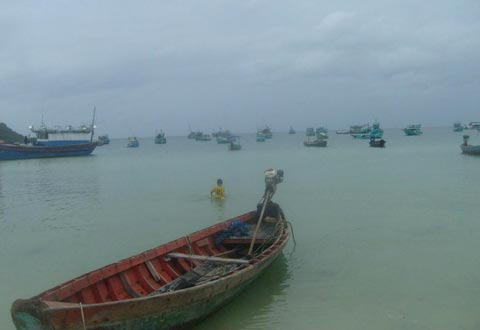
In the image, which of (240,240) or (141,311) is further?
(240,240)

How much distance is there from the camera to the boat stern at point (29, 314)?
495 centimetres

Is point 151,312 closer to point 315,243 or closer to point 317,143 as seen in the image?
point 315,243

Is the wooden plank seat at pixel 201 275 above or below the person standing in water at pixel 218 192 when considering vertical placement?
below

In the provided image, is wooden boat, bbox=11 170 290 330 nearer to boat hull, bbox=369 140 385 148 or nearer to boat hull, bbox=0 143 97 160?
boat hull, bbox=0 143 97 160

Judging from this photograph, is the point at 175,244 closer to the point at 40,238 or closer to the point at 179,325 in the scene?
the point at 179,325

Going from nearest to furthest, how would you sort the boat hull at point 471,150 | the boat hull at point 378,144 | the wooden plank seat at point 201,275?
the wooden plank seat at point 201,275
the boat hull at point 471,150
the boat hull at point 378,144

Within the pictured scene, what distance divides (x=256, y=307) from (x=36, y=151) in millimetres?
52589

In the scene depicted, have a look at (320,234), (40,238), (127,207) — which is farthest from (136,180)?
(320,234)

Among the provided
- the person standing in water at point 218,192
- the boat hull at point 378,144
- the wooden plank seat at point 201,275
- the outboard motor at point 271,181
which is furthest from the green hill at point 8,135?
the wooden plank seat at point 201,275

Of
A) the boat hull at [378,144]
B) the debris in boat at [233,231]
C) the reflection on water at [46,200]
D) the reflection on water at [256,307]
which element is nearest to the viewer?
the reflection on water at [256,307]

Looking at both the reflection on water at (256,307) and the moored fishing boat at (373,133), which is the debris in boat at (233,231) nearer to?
the reflection on water at (256,307)

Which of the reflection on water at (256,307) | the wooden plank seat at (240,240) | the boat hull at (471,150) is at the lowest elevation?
the reflection on water at (256,307)

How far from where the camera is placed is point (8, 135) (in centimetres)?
7994

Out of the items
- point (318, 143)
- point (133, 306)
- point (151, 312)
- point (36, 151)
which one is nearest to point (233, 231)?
point (151, 312)
